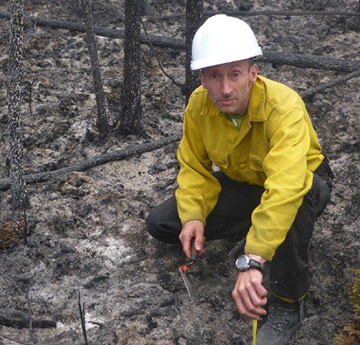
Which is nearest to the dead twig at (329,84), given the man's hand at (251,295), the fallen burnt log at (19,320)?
the man's hand at (251,295)

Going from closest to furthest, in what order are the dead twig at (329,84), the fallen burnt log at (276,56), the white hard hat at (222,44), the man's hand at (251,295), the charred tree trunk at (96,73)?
the man's hand at (251,295) < the white hard hat at (222,44) < the charred tree trunk at (96,73) < the dead twig at (329,84) < the fallen burnt log at (276,56)

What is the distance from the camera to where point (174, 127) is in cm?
563

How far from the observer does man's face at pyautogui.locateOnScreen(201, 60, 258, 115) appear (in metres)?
2.87

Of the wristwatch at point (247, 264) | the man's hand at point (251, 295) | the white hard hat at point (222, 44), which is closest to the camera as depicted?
the man's hand at point (251, 295)

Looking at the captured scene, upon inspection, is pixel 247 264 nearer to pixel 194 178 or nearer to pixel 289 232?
pixel 289 232

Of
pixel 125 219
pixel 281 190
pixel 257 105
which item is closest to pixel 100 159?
pixel 125 219

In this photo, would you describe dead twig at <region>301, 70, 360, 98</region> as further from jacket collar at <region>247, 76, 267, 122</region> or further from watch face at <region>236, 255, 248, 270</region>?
watch face at <region>236, 255, 248, 270</region>

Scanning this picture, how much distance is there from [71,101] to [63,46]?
1.48 m

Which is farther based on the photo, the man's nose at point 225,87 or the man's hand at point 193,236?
the man's hand at point 193,236

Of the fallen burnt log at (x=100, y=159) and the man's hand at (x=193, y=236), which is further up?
the man's hand at (x=193, y=236)

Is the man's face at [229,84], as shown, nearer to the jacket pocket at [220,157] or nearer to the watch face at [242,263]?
the jacket pocket at [220,157]

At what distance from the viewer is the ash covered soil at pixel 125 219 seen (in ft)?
10.4

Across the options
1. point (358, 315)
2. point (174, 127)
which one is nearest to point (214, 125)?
point (358, 315)

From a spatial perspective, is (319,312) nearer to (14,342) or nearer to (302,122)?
(302,122)
